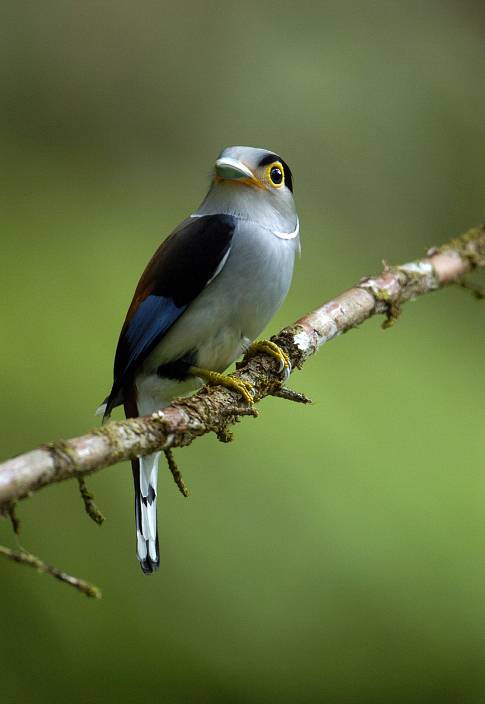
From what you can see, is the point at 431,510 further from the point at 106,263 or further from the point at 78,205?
the point at 78,205

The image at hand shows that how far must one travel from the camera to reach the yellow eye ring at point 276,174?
248 centimetres

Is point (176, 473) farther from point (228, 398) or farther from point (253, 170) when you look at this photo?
point (253, 170)

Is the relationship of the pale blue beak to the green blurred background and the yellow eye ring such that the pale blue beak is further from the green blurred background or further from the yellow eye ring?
the green blurred background

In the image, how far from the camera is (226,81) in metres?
5.15

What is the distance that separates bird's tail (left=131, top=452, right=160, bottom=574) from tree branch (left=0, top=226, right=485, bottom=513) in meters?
0.38

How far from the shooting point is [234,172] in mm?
2383

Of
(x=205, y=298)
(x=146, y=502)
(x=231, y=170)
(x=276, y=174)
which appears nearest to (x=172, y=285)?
(x=205, y=298)

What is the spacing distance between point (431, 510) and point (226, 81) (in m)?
2.70

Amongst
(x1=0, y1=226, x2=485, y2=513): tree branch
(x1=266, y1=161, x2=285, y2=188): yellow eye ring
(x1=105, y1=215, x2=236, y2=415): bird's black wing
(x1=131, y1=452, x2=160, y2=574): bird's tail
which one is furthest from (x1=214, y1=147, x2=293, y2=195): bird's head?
(x1=131, y1=452, x2=160, y2=574): bird's tail

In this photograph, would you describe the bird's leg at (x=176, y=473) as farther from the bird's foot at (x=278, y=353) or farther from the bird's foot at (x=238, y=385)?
→ the bird's foot at (x=278, y=353)

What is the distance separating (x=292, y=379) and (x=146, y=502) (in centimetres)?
132

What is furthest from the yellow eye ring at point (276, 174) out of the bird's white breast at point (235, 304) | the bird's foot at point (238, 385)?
the bird's foot at point (238, 385)

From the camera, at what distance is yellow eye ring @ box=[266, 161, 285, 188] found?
97.7 inches

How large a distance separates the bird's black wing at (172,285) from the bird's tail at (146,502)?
167 mm
